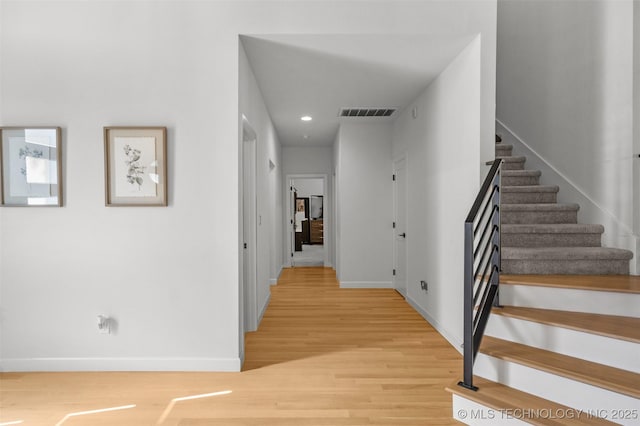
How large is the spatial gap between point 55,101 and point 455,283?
3765mm

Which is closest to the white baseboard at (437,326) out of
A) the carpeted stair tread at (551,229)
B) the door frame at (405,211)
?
the door frame at (405,211)

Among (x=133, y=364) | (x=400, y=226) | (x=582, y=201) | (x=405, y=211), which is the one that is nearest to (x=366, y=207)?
(x=400, y=226)

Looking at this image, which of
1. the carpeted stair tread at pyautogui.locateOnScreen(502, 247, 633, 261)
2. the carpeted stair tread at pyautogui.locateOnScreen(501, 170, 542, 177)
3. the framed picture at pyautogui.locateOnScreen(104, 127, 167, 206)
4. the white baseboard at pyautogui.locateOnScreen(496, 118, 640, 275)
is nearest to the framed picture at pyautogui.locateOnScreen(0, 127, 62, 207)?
the framed picture at pyautogui.locateOnScreen(104, 127, 167, 206)

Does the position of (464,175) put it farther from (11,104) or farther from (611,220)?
(11,104)

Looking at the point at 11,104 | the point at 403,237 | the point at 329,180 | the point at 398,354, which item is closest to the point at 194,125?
the point at 11,104

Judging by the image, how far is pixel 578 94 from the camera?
362 centimetres

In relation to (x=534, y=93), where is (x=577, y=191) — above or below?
below

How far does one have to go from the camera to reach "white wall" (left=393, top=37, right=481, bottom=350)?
3158mm

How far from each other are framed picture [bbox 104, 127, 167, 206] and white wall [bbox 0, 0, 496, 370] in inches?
2.8

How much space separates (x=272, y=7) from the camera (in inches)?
114

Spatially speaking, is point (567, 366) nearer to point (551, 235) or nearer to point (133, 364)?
point (551, 235)

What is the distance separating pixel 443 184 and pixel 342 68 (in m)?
1.55

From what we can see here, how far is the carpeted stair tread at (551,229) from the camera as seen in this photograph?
3182 mm

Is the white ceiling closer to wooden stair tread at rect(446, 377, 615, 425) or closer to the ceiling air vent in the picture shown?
the ceiling air vent
